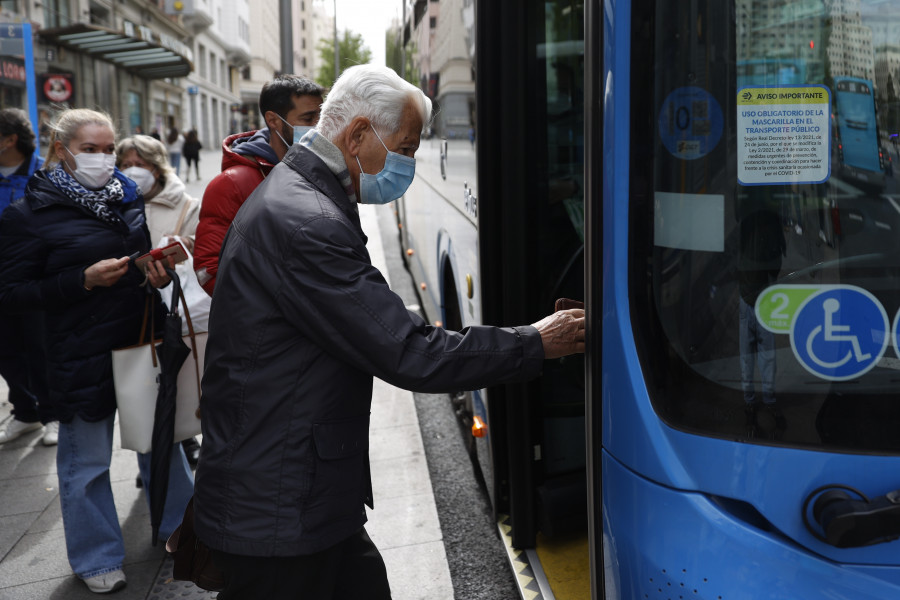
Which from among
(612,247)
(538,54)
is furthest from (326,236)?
(538,54)

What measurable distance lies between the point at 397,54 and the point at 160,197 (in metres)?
4.50

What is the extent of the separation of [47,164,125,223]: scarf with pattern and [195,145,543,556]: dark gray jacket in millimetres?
1549

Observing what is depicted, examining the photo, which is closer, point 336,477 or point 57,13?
point 336,477

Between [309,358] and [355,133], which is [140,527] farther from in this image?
[355,133]

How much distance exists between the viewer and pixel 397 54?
804 centimetres

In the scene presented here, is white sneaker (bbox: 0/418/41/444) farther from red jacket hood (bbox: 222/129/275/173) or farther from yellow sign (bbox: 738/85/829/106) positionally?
yellow sign (bbox: 738/85/829/106)

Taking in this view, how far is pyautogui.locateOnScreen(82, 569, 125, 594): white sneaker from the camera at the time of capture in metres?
3.22

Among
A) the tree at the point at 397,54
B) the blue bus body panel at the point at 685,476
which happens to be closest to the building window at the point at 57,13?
the tree at the point at 397,54

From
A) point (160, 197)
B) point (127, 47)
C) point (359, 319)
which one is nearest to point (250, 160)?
point (160, 197)

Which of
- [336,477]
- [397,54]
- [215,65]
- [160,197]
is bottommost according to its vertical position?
[336,477]

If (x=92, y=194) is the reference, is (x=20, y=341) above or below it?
below

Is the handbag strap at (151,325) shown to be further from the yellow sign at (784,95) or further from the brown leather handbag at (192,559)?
the yellow sign at (784,95)

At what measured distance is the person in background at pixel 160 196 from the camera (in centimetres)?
398

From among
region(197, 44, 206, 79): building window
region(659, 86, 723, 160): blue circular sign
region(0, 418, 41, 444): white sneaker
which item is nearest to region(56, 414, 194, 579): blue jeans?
region(0, 418, 41, 444): white sneaker
